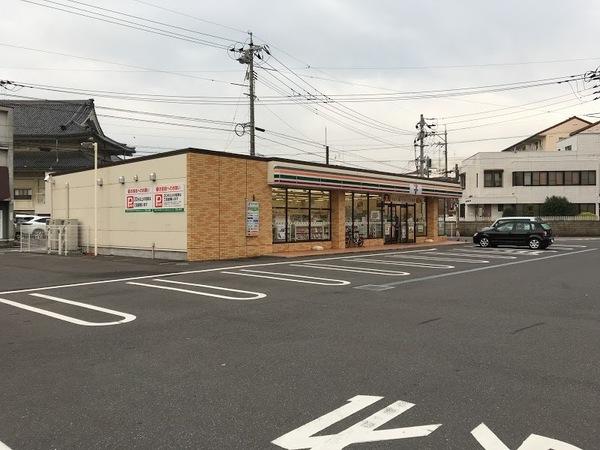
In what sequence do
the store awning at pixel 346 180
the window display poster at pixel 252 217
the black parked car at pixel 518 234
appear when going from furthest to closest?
the black parked car at pixel 518 234
the store awning at pixel 346 180
the window display poster at pixel 252 217

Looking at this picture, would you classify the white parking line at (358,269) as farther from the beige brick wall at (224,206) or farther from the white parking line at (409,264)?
the beige brick wall at (224,206)

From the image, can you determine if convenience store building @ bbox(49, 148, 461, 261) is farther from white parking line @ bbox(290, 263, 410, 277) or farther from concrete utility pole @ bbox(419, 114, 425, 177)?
concrete utility pole @ bbox(419, 114, 425, 177)

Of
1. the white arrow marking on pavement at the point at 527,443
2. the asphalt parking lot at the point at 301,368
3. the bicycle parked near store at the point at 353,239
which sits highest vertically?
the bicycle parked near store at the point at 353,239

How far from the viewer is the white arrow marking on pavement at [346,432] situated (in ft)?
12.2

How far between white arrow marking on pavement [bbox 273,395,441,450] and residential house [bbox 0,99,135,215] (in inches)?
1808

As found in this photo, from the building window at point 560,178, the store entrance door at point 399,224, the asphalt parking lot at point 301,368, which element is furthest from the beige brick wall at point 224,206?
the building window at point 560,178

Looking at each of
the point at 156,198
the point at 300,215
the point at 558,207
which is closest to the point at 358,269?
the point at 300,215

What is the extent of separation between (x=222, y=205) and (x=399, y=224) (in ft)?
42.5

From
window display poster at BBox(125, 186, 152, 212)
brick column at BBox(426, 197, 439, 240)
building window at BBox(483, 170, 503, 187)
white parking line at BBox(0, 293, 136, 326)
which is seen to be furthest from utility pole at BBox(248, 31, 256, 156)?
building window at BBox(483, 170, 503, 187)

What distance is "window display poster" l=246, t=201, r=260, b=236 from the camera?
20828mm

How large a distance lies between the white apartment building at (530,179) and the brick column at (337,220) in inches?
1383

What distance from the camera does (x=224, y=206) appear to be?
20031 mm

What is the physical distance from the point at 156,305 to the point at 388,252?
51.0 ft

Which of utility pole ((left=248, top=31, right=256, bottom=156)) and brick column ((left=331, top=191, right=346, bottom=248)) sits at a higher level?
utility pole ((left=248, top=31, right=256, bottom=156))
